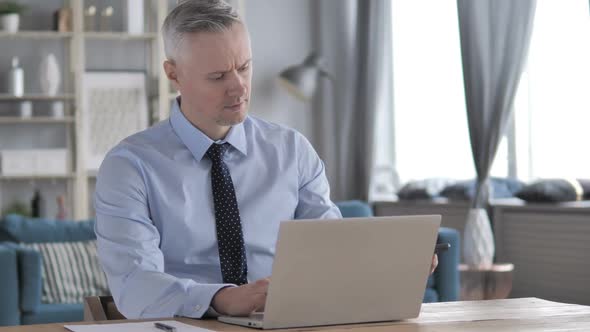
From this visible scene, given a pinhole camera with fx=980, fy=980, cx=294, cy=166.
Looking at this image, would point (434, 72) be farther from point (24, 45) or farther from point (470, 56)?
point (24, 45)

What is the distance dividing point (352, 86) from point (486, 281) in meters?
2.26

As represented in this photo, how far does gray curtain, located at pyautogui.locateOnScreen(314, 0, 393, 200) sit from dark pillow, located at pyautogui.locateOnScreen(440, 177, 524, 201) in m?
0.99

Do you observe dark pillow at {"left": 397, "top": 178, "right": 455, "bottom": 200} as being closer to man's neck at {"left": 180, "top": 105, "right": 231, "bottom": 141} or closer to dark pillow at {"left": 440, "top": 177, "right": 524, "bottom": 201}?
dark pillow at {"left": 440, "top": 177, "right": 524, "bottom": 201}

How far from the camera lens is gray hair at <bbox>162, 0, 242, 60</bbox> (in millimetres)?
2068

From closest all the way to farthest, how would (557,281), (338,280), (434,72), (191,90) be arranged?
(338,280) < (191,90) < (557,281) < (434,72)

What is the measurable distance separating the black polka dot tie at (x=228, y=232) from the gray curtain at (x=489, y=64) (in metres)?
4.01

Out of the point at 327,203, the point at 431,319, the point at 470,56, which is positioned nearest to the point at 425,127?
the point at 470,56

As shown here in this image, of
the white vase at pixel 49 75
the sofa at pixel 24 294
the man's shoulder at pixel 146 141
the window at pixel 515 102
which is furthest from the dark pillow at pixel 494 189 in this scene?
the man's shoulder at pixel 146 141

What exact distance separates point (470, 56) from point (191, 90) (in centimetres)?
420

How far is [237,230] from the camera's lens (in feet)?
7.02

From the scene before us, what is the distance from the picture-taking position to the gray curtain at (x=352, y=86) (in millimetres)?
7223

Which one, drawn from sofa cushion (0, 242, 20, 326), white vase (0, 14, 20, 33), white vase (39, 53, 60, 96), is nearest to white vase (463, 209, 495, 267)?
sofa cushion (0, 242, 20, 326)

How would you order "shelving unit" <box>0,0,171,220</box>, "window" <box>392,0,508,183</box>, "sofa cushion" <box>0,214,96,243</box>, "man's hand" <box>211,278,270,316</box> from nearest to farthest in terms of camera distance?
1. "man's hand" <box>211,278,270,316</box>
2. "sofa cushion" <box>0,214,96,243</box>
3. "window" <box>392,0,508,183</box>
4. "shelving unit" <box>0,0,171,220</box>

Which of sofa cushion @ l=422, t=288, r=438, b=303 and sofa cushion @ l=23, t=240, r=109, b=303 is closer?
sofa cushion @ l=23, t=240, r=109, b=303
